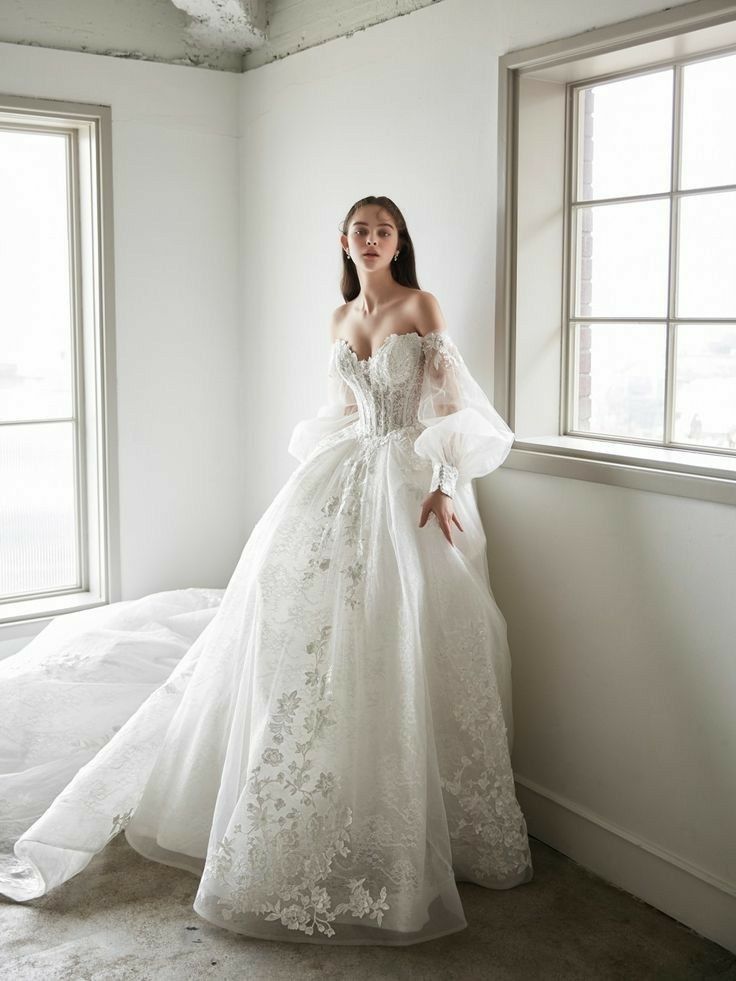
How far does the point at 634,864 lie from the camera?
9.26 ft

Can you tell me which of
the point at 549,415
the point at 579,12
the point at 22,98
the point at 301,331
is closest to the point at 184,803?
the point at 549,415

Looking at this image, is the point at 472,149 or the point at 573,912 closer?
the point at 573,912

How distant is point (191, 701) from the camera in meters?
2.94

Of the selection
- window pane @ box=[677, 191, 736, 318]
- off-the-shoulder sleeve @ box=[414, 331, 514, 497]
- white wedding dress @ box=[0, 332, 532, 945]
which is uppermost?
window pane @ box=[677, 191, 736, 318]

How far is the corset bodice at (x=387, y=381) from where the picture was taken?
9.59ft

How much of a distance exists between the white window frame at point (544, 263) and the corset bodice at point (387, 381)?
0.29 metres

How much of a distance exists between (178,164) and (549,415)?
1985 millimetres

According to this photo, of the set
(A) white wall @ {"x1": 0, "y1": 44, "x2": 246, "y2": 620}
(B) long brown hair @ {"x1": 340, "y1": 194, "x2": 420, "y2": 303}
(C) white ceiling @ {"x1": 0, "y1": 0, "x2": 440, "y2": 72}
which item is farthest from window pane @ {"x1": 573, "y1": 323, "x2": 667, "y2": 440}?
(A) white wall @ {"x1": 0, "y1": 44, "x2": 246, "y2": 620}

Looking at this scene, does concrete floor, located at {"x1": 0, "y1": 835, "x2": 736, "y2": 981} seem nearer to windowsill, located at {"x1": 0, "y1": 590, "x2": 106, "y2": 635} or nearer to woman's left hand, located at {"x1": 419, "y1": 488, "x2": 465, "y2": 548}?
woman's left hand, located at {"x1": 419, "y1": 488, "x2": 465, "y2": 548}

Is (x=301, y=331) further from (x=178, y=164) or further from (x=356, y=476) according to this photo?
(x=356, y=476)

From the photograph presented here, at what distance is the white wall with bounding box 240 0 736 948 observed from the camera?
262 centimetres

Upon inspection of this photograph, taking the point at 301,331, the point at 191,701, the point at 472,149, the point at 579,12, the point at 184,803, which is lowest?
the point at 184,803

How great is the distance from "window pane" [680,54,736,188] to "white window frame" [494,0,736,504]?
0.06 m

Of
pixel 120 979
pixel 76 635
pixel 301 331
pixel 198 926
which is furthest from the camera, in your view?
pixel 301 331
